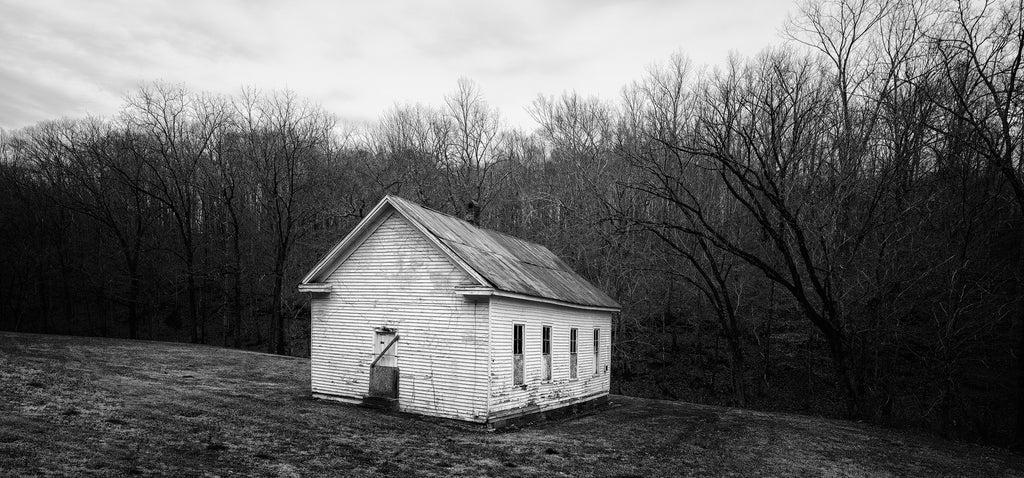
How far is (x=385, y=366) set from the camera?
15.9 metres

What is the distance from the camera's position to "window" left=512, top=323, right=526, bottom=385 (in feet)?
50.8

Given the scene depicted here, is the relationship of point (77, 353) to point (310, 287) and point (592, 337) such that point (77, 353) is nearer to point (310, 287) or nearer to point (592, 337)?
point (310, 287)

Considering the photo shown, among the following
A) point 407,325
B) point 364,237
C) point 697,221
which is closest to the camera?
point 407,325

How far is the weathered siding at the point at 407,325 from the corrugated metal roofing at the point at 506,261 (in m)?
0.51

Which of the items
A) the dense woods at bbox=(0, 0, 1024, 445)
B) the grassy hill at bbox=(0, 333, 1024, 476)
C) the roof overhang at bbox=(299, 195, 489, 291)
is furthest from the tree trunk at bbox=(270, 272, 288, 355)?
the roof overhang at bbox=(299, 195, 489, 291)

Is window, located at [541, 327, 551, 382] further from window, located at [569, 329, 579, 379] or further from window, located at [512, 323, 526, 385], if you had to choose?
window, located at [569, 329, 579, 379]

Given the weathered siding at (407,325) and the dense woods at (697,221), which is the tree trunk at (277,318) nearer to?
the dense woods at (697,221)

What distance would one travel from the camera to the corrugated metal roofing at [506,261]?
15.3 meters

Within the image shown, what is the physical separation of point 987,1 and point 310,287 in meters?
19.7

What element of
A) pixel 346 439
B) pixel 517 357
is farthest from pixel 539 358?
pixel 346 439

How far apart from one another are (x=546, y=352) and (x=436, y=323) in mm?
3676

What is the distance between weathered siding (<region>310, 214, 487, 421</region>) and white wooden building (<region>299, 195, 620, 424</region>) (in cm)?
3

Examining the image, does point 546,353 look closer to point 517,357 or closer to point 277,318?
point 517,357

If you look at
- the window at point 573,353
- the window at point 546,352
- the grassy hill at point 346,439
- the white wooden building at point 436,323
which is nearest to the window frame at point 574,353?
the window at point 573,353
